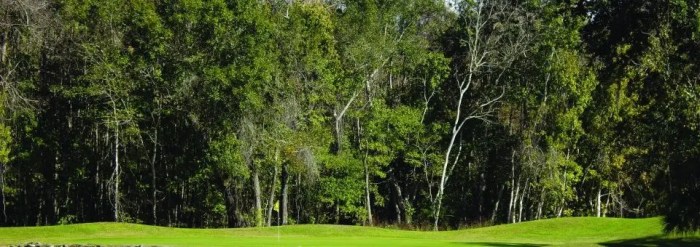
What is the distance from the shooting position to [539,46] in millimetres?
41469

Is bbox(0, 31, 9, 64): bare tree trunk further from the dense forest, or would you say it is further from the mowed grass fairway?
the mowed grass fairway

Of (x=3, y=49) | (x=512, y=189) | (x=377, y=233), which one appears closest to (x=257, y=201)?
(x=377, y=233)

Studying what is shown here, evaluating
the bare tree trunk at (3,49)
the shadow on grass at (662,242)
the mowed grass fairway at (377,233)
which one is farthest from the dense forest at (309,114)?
the shadow on grass at (662,242)

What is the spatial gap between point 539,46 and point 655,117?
17264mm

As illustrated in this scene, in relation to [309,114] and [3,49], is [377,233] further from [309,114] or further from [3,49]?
[3,49]

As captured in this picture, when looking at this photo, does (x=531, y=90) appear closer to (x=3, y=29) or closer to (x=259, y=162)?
(x=259, y=162)

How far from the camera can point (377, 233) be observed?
3031 cm

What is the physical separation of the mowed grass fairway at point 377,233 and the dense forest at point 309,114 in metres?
3.81

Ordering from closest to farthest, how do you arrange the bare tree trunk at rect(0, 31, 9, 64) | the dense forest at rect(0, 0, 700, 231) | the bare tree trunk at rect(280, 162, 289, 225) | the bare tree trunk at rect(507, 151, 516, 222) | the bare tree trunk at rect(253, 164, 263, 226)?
the dense forest at rect(0, 0, 700, 231)
the bare tree trunk at rect(0, 31, 9, 64)
the bare tree trunk at rect(253, 164, 263, 226)
the bare tree trunk at rect(280, 162, 289, 225)
the bare tree trunk at rect(507, 151, 516, 222)

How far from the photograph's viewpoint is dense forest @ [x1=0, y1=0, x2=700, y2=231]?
37844 mm

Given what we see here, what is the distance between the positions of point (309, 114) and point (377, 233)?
485 inches

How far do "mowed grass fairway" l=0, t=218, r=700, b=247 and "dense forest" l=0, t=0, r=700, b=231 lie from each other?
381 cm

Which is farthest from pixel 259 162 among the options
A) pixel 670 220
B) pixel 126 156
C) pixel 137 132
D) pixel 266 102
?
pixel 670 220

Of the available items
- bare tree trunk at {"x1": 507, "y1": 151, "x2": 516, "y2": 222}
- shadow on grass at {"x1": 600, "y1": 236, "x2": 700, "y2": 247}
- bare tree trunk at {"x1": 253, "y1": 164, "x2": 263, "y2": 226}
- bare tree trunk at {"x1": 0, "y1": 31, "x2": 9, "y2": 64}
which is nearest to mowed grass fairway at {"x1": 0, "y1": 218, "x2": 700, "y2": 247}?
shadow on grass at {"x1": 600, "y1": 236, "x2": 700, "y2": 247}
